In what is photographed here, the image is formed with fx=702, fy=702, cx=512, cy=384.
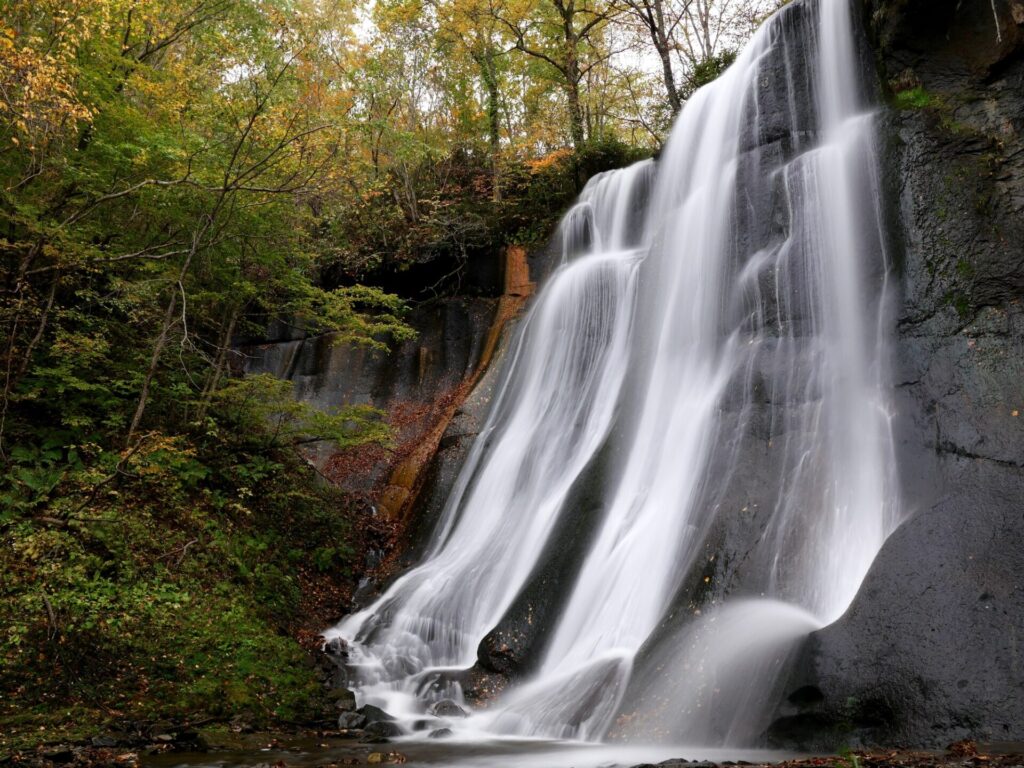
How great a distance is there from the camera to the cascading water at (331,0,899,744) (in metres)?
6.62

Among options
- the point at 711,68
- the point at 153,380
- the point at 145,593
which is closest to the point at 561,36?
the point at 711,68

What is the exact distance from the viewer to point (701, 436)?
8.82m

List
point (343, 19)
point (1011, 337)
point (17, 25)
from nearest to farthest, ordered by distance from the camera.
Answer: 1. point (1011, 337)
2. point (17, 25)
3. point (343, 19)

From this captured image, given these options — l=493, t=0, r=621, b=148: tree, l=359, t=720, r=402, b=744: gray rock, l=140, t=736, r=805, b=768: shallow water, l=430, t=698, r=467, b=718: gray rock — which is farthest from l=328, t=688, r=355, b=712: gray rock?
l=493, t=0, r=621, b=148: tree

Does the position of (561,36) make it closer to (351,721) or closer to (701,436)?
(701,436)

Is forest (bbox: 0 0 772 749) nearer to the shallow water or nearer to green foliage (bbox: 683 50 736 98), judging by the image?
green foliage (bbox: 683 50 736 98)

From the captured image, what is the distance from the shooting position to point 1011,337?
7.12 m

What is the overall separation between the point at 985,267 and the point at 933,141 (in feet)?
6.09

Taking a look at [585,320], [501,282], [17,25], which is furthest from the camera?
[501,282]

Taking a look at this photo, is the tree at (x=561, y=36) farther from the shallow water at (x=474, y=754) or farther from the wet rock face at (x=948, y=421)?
the shallow water at (x=474, y=754)

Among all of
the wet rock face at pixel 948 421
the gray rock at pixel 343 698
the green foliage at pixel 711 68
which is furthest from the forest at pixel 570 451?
the green foliage at pixel 711 68

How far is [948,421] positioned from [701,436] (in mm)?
2700

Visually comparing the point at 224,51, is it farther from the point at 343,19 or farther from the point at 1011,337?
the point at 343,19

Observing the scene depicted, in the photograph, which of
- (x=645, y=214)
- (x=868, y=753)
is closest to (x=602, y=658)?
(x=868, y=753)
